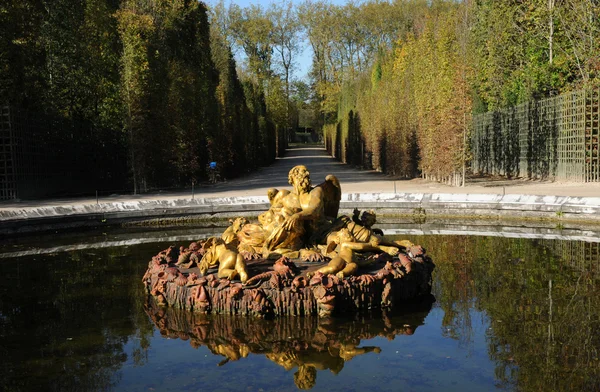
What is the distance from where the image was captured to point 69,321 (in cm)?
679

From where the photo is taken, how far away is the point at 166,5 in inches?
1146

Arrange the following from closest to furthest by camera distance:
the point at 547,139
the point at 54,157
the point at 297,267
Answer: the point at 297,267 → the point at 547,139 → the point at 54,157

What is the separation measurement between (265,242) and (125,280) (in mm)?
2235

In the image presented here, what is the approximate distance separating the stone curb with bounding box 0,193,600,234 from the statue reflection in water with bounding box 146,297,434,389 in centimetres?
714

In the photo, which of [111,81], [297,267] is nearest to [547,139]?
[111,81]

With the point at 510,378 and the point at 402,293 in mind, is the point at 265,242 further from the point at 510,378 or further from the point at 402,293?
the point at 510,378

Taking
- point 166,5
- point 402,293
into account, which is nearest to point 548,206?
point 402,293

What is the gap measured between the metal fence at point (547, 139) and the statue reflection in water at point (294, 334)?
48.2 feet

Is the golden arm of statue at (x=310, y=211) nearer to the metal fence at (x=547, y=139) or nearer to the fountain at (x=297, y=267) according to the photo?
the fountain at (x=297, y=267)

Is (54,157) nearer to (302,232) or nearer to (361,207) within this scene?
(361,207)

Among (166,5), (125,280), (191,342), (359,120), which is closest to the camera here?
(191,342)

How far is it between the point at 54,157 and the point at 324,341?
18705 millimetres

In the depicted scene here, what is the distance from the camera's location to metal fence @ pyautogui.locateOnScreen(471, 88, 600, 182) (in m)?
19.4

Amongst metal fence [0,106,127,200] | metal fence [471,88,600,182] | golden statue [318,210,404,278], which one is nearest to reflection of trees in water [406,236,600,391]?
golden statue [318,210,404,278]
